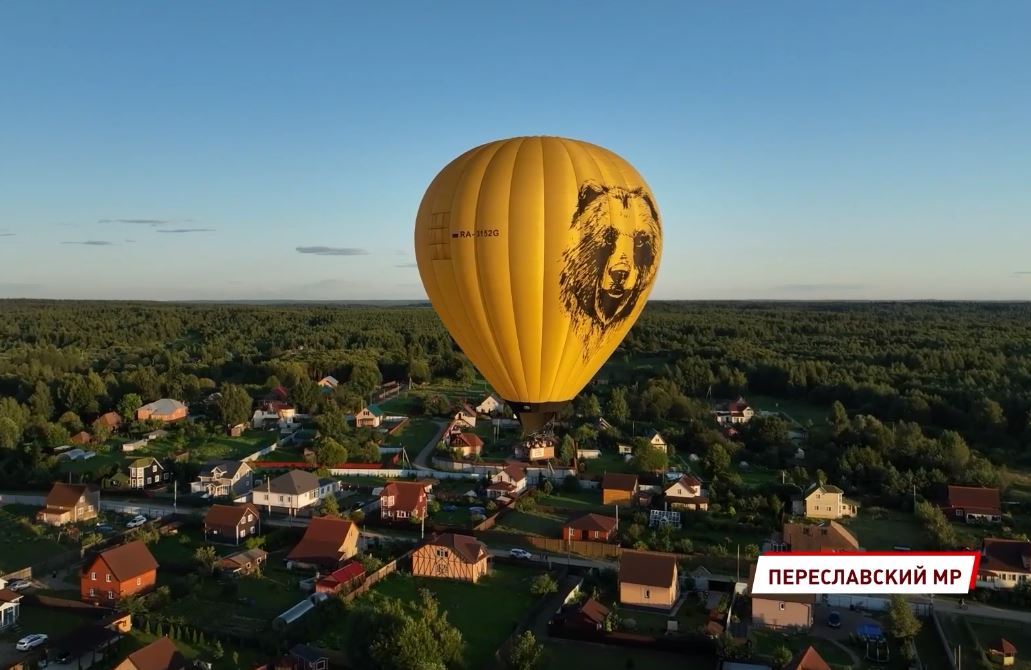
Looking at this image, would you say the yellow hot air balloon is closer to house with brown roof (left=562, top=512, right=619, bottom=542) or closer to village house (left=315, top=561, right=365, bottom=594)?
village house (left=315, top=561, right=365, bottom=594)

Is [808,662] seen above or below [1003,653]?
above

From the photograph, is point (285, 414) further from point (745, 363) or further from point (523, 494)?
point (745, 363)

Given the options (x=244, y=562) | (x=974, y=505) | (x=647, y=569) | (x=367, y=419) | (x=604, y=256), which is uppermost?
(x=604, y=256)

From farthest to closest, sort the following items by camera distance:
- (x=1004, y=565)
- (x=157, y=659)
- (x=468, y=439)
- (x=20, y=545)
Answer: (x=468, y=439)
(x=20, y=545)
(x=1004, y=565)
(x=157, y=659)

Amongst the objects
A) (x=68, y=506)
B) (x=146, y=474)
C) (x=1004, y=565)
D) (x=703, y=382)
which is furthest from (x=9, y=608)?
(x=703, y=382)

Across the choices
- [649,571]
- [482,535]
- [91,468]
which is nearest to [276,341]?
[91,468]

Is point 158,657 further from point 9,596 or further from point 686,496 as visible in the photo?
A: point 686,496

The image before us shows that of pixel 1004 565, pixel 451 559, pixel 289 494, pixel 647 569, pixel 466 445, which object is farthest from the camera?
pixel 466 445
